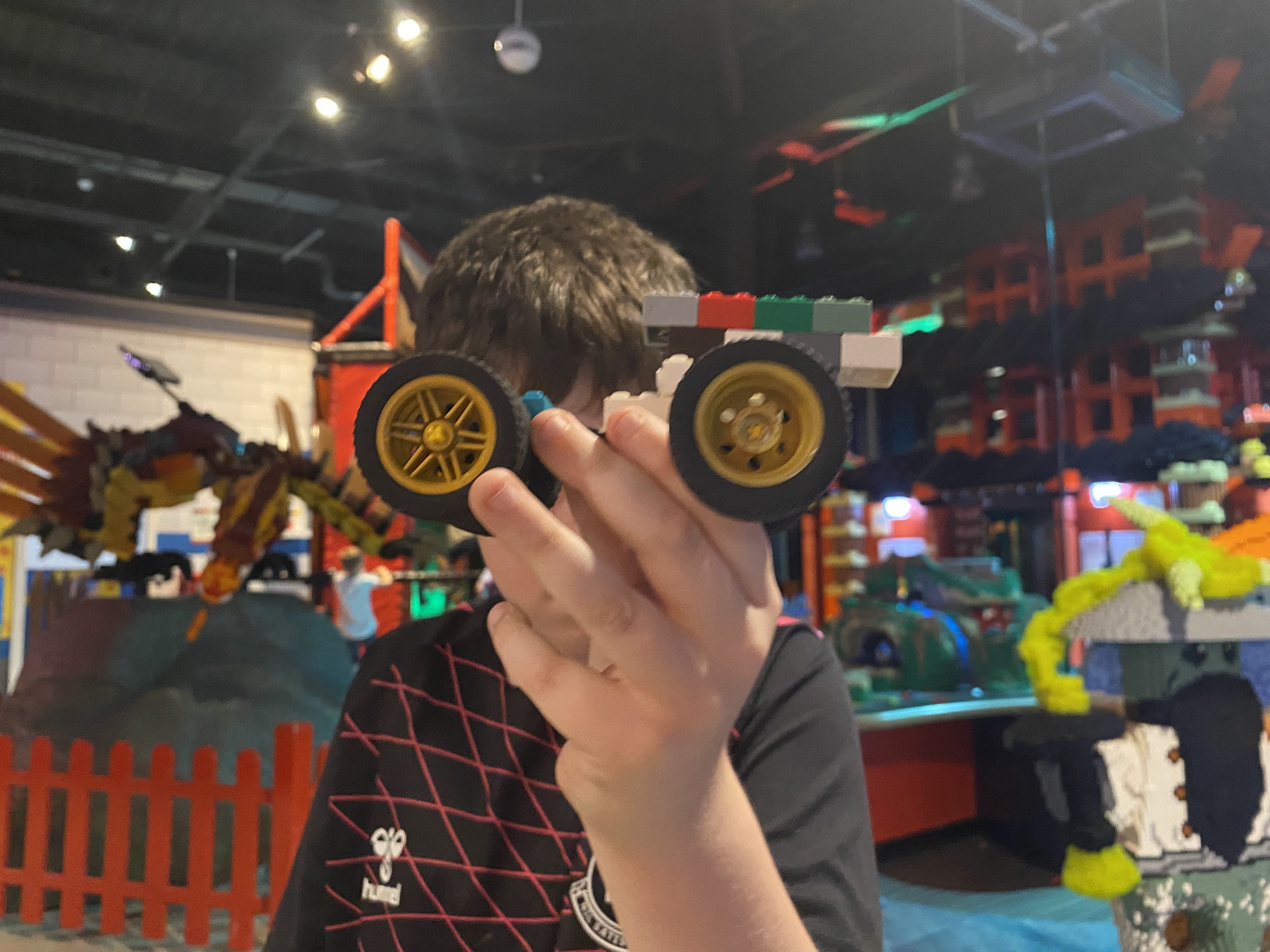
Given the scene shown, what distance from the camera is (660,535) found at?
0.37 m

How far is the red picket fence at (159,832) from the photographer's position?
176 centimetres

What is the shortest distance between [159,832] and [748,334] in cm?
198

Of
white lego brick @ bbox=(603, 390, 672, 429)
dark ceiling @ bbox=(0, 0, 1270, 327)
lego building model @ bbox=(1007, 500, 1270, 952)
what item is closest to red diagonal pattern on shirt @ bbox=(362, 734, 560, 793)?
white lego brick @ bbox=(603, 390, 672, 429)

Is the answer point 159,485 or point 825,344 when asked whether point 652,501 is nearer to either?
point 825,344

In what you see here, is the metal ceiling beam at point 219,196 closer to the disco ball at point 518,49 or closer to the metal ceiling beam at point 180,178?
the metal ceiling beam at point 180,178

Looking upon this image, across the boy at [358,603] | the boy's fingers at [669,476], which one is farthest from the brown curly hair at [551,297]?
the boy at [358,603]

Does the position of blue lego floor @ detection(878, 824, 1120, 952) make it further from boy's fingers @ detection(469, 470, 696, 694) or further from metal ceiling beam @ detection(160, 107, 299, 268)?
metal ceiling beam @ detection(160, 107, 299, 268)

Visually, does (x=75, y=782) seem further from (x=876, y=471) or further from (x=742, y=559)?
(x=876, y=471)

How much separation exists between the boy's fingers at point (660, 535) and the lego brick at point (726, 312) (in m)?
0.12

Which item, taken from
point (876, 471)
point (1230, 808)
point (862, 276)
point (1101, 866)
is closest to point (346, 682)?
point (1101, 866)

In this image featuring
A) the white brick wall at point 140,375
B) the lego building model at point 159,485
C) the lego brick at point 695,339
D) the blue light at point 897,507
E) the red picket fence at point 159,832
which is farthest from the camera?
the blue light at point 897,507

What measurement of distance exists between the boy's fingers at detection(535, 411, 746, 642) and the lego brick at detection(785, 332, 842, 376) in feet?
0.44

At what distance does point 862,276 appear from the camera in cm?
425

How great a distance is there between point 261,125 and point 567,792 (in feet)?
11.6
